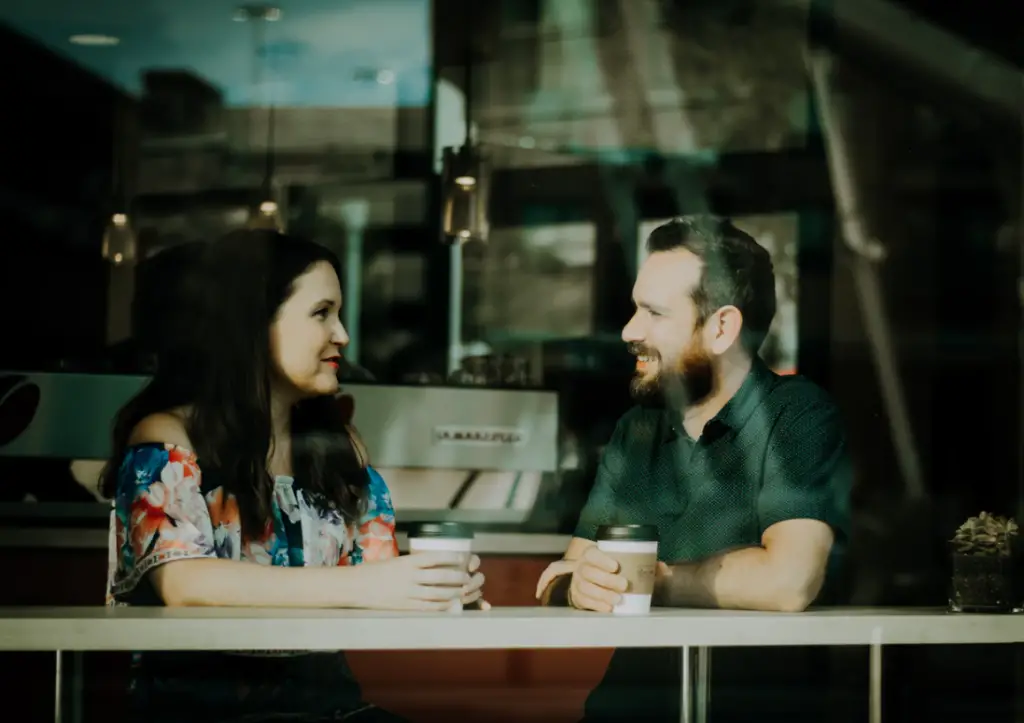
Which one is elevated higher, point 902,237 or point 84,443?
point 902,237

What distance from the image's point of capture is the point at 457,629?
1919mm

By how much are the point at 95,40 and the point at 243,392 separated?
208 centimetres

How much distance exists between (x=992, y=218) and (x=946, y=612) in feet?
6.21

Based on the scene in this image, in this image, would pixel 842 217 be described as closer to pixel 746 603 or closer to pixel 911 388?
pixel 911 388

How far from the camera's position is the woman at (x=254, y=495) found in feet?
6.63

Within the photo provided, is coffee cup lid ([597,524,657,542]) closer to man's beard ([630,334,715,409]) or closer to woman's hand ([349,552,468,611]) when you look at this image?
woman's hand ([349,552,468,611])

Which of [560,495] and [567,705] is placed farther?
[560,495]

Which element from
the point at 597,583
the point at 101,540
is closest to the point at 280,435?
the point at 597,583

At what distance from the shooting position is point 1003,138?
11.6 ft

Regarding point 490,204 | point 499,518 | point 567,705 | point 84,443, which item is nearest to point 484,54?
point 490,204

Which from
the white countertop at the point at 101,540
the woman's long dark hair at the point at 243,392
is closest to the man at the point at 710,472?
the woman's long dark hair at the point at 243,392

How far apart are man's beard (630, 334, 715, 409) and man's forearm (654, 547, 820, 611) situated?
44cm

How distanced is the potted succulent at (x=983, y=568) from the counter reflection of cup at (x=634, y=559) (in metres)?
0.58

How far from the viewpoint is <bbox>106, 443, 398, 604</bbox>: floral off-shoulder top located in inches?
83.4
